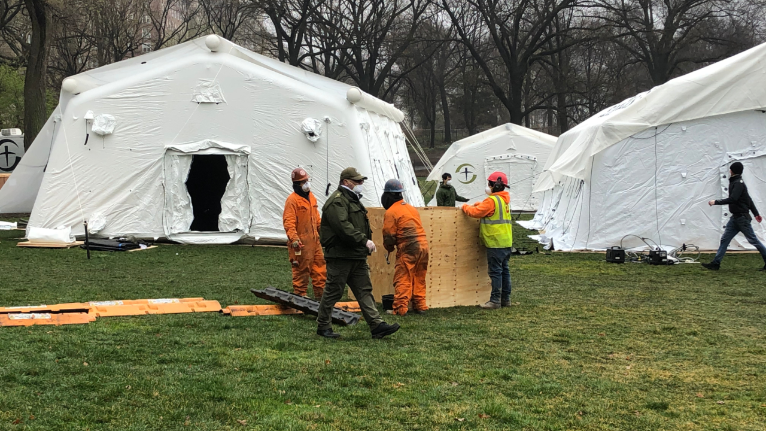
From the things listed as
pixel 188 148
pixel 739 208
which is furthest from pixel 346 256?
pixel 188 148

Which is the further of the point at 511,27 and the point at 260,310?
the point at 511,27

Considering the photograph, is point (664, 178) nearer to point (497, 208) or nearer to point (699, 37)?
point (497, 208)

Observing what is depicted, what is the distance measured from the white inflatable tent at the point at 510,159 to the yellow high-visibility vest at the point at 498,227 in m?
19.9

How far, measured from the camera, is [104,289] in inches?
396

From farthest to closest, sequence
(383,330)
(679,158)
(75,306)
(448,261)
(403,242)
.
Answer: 1. (679,158)
2. (448,261)
3. (403,242)
4. (75,306)
5. (383,330)

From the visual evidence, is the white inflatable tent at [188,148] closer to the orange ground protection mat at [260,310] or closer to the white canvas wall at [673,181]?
the white canvas wall at [673,181]

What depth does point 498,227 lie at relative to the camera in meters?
9.12

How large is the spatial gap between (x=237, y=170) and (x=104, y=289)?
21.6 feet

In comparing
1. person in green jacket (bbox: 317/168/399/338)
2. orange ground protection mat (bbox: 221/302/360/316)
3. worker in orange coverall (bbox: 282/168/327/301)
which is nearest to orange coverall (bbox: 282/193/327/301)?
worker in orange coverall (bbox: 282/168/327/301)

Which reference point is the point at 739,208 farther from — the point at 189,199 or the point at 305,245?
the point at 189,199

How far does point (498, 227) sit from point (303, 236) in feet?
8.20

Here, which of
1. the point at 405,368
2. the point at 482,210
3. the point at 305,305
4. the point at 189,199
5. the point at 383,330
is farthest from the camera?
the point at 189,199

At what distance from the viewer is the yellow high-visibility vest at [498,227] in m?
9.07


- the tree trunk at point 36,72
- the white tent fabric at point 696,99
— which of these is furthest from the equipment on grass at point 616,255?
the tree trunk at point 36,72
